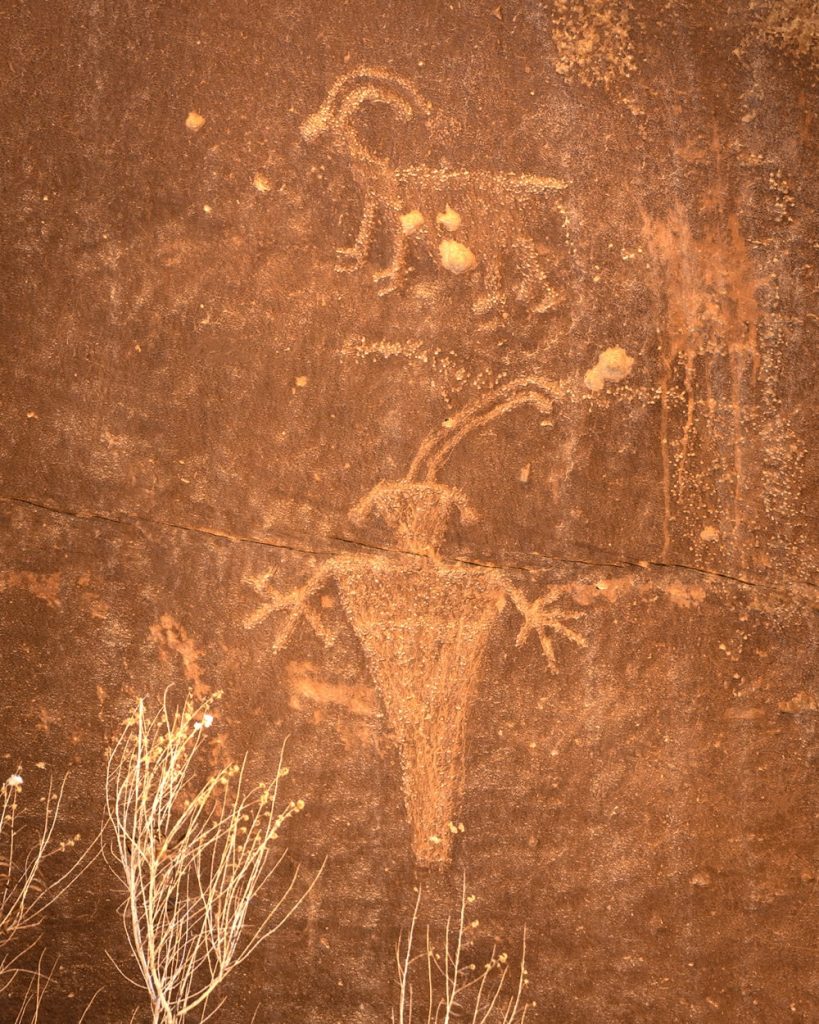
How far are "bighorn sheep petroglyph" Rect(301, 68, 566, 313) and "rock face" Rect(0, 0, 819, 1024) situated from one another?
0.03ft

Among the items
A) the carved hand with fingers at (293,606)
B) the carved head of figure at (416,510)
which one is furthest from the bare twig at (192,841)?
the carved head of figure at (416,510)

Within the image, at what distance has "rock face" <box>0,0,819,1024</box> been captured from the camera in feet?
9.07

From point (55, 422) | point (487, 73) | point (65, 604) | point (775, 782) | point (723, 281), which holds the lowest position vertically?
point (775, 782)

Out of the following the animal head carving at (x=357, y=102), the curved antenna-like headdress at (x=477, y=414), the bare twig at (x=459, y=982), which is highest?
the animal head carving at (x=357, y=102)

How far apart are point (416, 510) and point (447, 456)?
177 millimetres

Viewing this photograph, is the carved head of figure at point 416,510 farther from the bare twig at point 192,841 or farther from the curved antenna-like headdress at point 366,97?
the curved antenna-like headdress at point 366,97

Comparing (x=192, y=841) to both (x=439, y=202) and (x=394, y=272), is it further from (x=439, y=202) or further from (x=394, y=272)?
(x=439, y=202)

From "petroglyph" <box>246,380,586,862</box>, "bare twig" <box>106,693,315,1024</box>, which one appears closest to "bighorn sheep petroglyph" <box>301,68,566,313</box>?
"petroglyph" <box>246,380,586,862</box>

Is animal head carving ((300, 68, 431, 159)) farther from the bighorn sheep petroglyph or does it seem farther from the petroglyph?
the petroglyph

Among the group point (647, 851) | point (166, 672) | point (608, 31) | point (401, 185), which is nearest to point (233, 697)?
point (166, 672)

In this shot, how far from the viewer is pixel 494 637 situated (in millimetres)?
2848

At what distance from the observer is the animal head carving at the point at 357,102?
2768 mm

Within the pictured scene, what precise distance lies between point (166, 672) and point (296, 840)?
24.1 inches

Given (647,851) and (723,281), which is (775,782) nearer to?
(647,851)
